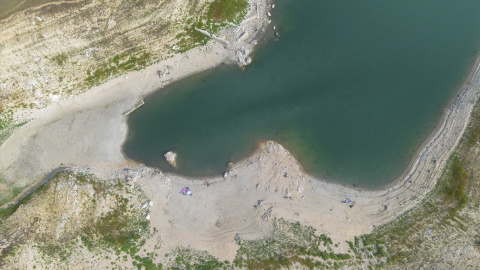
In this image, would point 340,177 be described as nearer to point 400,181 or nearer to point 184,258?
point 400,181

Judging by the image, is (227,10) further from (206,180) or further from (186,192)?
(186,192)

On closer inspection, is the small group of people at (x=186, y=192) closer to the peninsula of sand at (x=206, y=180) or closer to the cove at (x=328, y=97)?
the peninsula of sand at (x=206, y=180)

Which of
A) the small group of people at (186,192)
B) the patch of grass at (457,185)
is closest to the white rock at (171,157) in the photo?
the small group of people at (186,192)

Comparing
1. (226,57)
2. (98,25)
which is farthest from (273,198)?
(98,25)

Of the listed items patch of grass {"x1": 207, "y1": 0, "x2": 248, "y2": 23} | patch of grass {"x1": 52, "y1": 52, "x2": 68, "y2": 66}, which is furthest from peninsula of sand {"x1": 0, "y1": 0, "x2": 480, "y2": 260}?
patch of grass {"x1": 207, "y1": 0, "x2": 248, "y2": 23}

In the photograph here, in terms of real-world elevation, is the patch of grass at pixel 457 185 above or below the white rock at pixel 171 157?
below

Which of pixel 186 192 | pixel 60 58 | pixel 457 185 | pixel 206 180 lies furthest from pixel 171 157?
pixel 457 185
